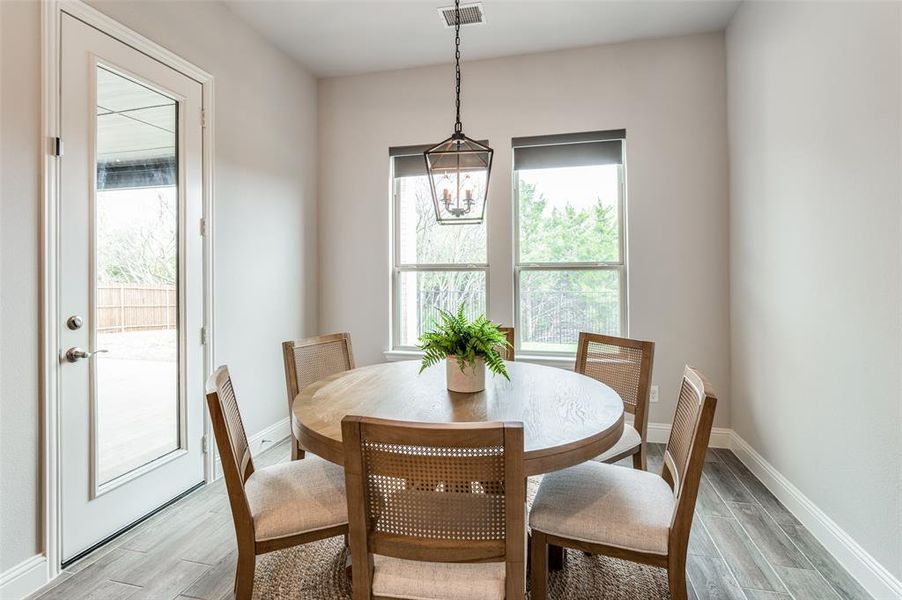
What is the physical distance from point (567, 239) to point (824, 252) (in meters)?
1.66

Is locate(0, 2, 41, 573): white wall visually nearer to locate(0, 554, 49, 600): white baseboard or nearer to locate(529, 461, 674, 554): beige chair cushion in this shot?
locate(0, 554, 49, 600): white baseboard

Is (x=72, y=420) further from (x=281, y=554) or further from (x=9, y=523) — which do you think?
(x=281, y=554)

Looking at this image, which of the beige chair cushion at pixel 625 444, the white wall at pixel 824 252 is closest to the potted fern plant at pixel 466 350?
the beige chair cushion at pixel 625 444

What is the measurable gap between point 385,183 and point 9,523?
300cm

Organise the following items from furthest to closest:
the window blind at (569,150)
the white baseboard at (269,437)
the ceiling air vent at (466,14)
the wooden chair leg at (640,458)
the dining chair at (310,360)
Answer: the window blind at (569,150), the white baseboard at (269,437), the ceiling air vent at (466,14), the dining chair at (310,360), the wooden chair leg at (640,458)

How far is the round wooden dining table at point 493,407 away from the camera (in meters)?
1.29

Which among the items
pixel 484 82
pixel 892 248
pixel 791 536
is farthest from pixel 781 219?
pixel 484 82

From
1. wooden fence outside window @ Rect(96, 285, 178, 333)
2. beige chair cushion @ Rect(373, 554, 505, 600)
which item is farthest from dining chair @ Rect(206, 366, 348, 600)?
wooden fence outside window @ Rect(96, 285, 178, 333)

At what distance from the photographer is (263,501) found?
150 centimetres

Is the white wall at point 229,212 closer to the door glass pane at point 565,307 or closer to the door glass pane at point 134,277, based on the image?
the door glass pane at point 134,277

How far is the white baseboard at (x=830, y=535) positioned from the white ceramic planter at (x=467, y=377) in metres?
1.67

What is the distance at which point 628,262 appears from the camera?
3.32 metres

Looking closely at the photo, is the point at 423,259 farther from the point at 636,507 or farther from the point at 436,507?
the point at 436,507

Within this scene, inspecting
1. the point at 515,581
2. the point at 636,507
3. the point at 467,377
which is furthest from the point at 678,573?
the point at 467,377
